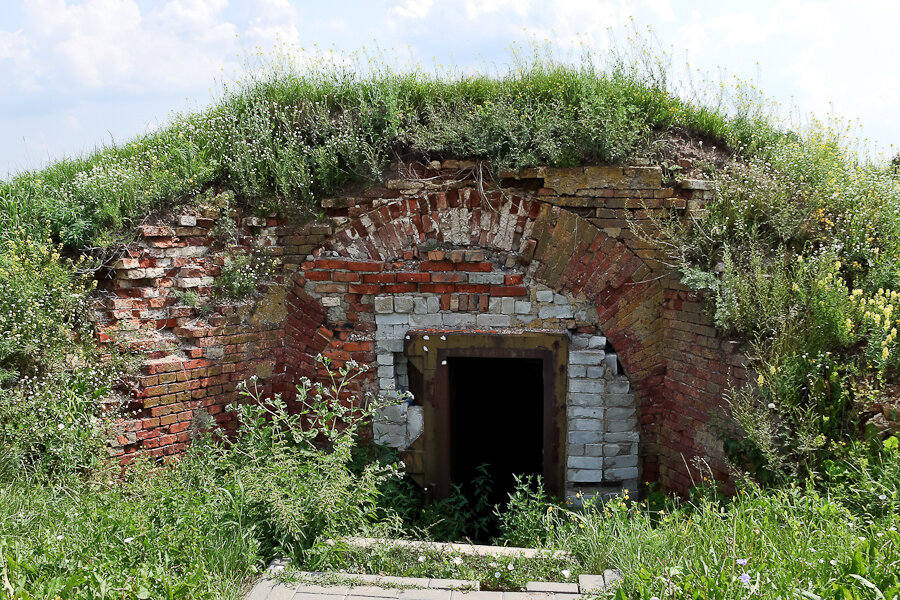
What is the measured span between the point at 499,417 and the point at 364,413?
11.1ft

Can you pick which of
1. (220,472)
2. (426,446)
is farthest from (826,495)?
(220,472)

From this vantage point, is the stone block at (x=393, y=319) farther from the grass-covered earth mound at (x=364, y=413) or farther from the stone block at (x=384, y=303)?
the grass-covered earth mound at (x=364, y=413)

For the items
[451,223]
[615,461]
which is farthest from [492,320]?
[615,461]

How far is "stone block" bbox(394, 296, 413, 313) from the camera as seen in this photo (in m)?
5.20

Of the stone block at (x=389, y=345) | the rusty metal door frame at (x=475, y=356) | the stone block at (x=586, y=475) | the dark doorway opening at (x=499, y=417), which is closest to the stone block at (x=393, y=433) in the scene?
the rusty metal door frame at (x=475, y=356)

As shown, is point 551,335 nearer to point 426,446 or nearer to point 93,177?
point 426,446

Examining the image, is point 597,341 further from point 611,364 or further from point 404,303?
point 404,303

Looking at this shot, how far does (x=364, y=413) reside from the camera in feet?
14.4

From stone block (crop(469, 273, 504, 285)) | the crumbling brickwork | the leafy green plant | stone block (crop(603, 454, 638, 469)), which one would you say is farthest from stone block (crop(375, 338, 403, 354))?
stone block (crop(603, 454, 638, 469))

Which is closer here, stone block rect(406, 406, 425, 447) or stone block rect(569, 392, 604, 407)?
stone block rect(569, 392, 604, 407)

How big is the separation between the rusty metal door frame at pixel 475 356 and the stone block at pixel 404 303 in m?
0.21

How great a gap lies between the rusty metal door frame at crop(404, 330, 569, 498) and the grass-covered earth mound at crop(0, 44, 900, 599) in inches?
14.7

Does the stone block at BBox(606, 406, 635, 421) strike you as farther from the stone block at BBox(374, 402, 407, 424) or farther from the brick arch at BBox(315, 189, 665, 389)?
the stone block at BBox(374, 402, 407, 424)

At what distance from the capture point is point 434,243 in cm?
518
